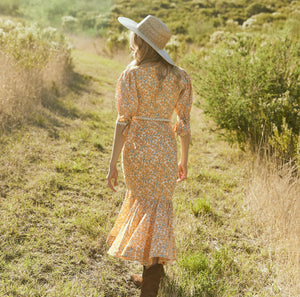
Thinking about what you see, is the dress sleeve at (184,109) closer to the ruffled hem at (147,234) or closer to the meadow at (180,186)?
the ruffled hem at (147,234)

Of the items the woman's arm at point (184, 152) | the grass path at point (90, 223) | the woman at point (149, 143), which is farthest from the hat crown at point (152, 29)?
the grass path at point (90, 223)

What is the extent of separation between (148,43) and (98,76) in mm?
8614

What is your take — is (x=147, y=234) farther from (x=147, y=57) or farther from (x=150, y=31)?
(x=150, y=31)

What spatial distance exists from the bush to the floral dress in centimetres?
250

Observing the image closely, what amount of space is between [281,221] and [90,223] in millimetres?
1827

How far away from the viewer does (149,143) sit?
212 cm

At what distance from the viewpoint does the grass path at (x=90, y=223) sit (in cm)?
239

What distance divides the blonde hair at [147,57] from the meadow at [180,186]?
1464 mm

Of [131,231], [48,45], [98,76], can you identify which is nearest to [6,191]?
[131,231]

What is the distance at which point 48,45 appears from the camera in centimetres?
780

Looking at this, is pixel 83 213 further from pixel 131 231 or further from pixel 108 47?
pixel 108 47

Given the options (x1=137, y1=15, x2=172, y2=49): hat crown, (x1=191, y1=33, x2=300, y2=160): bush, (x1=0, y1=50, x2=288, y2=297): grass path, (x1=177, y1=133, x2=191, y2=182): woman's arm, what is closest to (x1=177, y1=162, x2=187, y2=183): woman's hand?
(x1=177, y1=133, x2=191, y2=182): woman's arm

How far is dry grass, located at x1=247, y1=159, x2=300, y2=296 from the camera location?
2.55 meters

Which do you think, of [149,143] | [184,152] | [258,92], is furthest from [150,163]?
[258,92]
